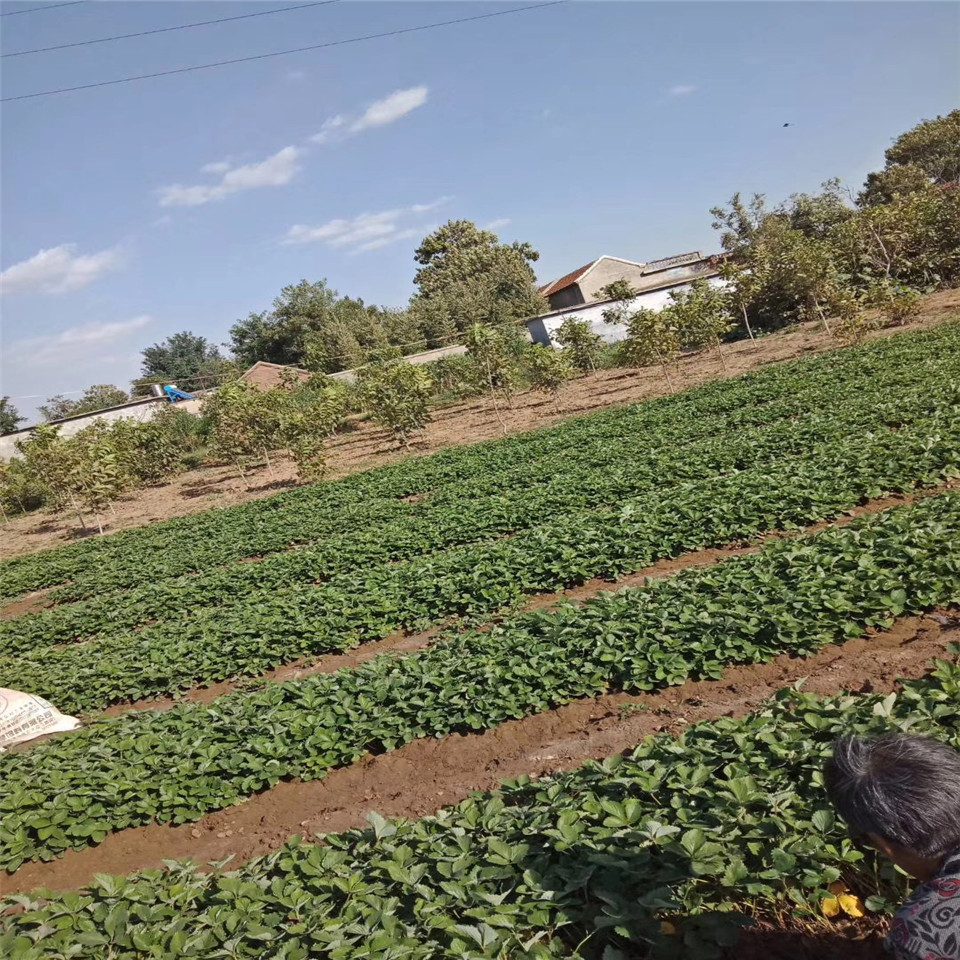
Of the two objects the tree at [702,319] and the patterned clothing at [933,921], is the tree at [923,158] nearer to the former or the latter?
Result: the tree at [702,319]

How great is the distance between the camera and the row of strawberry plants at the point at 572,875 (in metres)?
2.65

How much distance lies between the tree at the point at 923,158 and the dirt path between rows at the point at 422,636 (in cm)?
4802

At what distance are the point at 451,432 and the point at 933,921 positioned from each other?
24.4 metres

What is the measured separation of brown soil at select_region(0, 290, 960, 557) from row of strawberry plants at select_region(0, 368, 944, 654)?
10664 millimetres

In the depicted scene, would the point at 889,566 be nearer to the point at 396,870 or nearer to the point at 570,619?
the point at 570,619

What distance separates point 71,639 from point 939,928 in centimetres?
1248

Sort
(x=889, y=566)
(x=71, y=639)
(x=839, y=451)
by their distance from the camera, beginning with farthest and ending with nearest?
(x=71, y=639)
(x=839, y=451)
(x=889, y=566)

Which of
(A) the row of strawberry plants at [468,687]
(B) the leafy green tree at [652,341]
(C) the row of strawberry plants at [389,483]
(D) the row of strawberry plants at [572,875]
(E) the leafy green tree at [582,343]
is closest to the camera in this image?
(D) the row of strawberry plants at [572,875]

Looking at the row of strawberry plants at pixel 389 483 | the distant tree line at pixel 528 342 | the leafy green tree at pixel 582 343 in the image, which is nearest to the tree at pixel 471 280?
the distant tree line at pixel 528 342

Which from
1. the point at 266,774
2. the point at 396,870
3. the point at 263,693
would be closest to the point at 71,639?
the point at 263,693

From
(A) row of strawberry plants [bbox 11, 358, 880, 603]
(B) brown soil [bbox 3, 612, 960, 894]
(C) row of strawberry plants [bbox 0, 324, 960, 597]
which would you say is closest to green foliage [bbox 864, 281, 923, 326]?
(C) row of strawberry plants [bbox 0, 324, 960, 597]

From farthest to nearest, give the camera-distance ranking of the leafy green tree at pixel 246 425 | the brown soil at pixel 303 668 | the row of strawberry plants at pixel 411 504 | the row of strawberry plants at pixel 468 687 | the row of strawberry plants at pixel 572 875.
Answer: the leafy green tree at pixel 246 425
the row of strawberry plants at pixel 411 504
the brown soil at pixel 303 668
the row of strawberry plants at pixel 468 687
the row of strawberry plants at pixel 572 875

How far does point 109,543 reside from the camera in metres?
18.9

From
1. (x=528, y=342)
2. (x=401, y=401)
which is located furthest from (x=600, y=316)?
(x=401, y=401)
